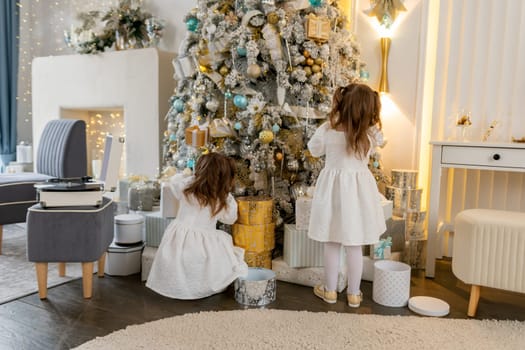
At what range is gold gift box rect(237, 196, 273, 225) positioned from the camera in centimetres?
290

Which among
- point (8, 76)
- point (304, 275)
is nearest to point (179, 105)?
point (304, 275)

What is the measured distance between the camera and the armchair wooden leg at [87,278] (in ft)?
8.57

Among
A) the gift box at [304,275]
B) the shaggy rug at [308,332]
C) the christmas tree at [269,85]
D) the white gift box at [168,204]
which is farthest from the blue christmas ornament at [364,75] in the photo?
the shaggy rug at [308,332]

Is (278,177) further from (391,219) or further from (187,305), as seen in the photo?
(187,305)

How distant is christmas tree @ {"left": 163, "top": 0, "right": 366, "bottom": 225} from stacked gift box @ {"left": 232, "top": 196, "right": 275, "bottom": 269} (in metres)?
0.20

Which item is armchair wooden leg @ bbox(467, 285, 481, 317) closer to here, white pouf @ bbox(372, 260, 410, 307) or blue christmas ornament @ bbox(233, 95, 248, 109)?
white pouf @ bbox(372, 260, 410, 307)

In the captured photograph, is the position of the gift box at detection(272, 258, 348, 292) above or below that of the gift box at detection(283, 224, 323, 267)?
below

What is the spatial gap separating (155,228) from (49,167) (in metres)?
1.59

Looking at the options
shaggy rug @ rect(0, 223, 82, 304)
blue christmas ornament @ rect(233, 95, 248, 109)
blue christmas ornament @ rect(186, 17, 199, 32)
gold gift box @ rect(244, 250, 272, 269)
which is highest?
blue christmas ornament @ rect(186, 17, 199, 32)

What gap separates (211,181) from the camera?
8.73ft

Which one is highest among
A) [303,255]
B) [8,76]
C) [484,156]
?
[8,76]

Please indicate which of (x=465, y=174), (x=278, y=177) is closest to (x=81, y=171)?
(x=278, y=177)

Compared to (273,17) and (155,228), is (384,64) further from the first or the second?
(155,228)

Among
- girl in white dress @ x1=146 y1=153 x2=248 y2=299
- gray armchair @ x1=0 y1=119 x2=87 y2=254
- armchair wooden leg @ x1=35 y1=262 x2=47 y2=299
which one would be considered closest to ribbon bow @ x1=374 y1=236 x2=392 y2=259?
girl in white dress @ x1=146 y1=153 x2=248 y2=299
